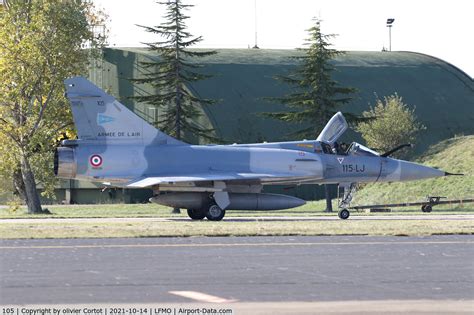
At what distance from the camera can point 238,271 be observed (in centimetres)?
1527

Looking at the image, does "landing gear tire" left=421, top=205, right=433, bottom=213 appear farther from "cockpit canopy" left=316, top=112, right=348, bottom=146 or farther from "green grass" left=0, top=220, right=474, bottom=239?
"green grass" left=0, top=220, right=474, bottom=239

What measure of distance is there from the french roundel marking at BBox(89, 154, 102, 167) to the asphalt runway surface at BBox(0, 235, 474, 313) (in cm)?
1113

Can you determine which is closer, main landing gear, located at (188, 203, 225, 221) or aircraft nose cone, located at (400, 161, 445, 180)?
main landing gear, located at (188, 203, 225, 221)

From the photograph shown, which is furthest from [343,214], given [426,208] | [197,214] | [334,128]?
[426,208]

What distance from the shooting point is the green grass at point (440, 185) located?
164 feet

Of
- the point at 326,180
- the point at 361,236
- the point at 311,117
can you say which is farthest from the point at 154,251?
the point at 311,117

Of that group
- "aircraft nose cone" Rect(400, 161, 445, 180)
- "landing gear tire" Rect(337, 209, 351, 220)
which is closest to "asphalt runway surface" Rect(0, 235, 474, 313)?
"landing gear tire" Rect(337, 209, 351, 220)

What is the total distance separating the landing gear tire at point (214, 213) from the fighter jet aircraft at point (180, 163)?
0.03 m

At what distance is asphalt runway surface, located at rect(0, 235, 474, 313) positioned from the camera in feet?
41.2

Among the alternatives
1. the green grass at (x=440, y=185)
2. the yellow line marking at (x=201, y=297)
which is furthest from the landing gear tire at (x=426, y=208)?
the yellow line marking at (x=201, y=297)

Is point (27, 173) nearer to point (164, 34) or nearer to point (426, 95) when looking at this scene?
point (164, 34)

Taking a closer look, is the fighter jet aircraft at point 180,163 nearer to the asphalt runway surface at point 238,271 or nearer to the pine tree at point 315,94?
the asphalt runway surface at point 238,271

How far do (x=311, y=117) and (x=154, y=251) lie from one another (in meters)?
32.6

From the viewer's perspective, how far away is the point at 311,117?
→ 166 feet
